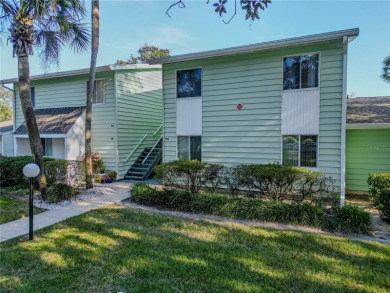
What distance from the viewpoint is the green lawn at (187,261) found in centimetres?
342

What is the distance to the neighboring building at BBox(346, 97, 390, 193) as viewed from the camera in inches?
343

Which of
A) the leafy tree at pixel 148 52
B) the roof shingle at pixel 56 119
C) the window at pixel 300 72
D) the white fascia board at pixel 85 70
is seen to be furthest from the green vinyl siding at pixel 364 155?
the leafy tree at pixel 148 52

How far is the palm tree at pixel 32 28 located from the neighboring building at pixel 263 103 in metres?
3.64

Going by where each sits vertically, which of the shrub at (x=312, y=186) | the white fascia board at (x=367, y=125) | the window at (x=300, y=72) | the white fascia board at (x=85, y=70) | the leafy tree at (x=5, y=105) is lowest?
the shrub at (x=312, y=186)

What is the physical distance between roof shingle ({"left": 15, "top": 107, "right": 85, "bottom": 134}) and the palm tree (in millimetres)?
4117

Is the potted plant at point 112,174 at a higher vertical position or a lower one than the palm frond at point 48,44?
lower

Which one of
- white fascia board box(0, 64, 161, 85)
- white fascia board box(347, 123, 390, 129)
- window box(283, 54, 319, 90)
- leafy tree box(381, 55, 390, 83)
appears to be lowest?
white fascia board box(347, 123, 390, 129)

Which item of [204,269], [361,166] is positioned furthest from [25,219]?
[361,166]

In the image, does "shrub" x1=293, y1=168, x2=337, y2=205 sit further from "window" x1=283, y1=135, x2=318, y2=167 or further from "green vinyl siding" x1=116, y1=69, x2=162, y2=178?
"green vinyl siding" x1=116, y1=69, x2=162, y2=178

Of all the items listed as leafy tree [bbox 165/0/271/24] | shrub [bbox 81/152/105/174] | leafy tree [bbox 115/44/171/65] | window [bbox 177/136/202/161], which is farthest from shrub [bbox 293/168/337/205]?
leafy tree [bbox 115/44/171/65]

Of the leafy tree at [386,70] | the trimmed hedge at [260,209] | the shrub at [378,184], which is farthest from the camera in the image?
the leafy tree at [386,70]

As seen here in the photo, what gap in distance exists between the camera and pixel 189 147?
10742 millimetres

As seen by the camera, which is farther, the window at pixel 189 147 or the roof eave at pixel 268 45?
the window at pixel 189 147

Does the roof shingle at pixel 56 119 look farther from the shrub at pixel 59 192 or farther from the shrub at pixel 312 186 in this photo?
the shrub at pixel 312 186
